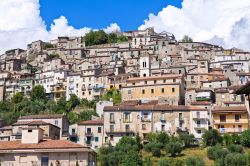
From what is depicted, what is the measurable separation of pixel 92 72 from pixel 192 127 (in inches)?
1476

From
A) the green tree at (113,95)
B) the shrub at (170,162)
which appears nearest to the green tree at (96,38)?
the green tree at (113,95)

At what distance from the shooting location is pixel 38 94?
102 meters

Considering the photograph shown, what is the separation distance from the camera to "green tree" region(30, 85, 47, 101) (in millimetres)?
100875

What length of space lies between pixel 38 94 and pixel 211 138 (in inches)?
1940

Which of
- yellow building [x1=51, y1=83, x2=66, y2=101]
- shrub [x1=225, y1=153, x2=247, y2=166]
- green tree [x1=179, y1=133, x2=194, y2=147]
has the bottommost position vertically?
shrub [x1=225, y1=153, x2=247, y2=166]

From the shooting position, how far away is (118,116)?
228ft

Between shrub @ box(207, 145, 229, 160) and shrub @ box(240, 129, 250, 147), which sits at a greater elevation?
shrub @ box(240, 129, 250, 147)

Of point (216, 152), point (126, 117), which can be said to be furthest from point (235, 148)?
point (126, 117)

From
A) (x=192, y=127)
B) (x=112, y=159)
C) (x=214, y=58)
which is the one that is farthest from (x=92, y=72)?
(x=112, y=159)

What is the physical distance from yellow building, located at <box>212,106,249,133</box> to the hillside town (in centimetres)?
14

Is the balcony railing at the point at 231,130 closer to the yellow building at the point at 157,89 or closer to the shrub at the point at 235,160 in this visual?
the yellow building at the point at 157,89

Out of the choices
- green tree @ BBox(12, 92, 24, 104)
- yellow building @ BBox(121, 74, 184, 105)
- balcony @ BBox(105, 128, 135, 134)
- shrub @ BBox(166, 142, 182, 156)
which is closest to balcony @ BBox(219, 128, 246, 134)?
shrub @ BBox(166, 142, 182, 156)

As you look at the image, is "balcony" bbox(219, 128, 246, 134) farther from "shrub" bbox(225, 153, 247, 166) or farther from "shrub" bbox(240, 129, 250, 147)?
"shrub" bbox(225, 153, 247, 166)

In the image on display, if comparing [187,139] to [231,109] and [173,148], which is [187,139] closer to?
[173,148]
